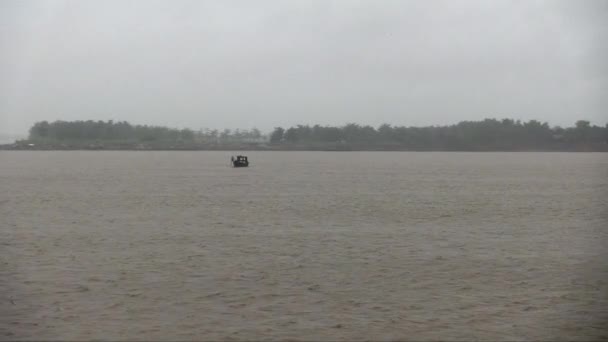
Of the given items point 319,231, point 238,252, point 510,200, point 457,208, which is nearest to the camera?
point 238,252

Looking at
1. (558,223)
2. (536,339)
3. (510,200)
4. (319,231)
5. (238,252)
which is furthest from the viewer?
(510,200)

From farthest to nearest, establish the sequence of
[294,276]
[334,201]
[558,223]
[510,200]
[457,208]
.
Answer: [510,200], [334,201], [457,208], [558,223], [294,276]

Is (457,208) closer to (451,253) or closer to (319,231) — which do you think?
(319,231)

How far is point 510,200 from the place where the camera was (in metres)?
39.8

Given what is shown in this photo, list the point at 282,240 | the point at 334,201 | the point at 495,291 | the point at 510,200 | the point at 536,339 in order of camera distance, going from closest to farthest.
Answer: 1. the point at 536,339
2. the point at 495,291
3. the point at 282,240
4. the point at 334,201
5. the point at 510,200

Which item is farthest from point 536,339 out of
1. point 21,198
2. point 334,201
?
point 21,198

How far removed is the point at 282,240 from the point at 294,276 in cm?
593

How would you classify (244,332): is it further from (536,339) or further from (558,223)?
(558,223)

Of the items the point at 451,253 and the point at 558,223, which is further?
the point at 558,223

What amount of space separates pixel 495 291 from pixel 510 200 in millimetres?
26153

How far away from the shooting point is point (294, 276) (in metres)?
16.1

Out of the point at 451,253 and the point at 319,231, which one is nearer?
the point at 451,253

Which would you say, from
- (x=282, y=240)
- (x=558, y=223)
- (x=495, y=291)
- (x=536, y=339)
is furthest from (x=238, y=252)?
(x=558, y=223)

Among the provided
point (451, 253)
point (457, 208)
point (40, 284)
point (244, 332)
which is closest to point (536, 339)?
point (244, 332)
